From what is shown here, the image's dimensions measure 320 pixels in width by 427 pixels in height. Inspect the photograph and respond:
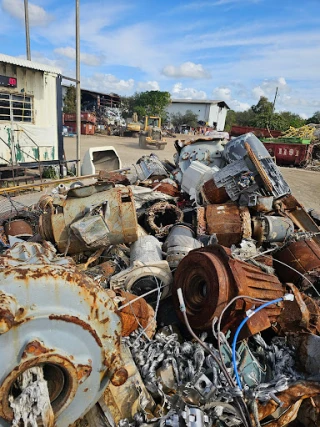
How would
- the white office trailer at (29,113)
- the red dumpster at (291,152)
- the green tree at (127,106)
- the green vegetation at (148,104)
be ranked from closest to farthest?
the white office trailer at (29,113) < the red dumpster at (291,152) < the green vegetation at (148,104) < the green tree at (127,106)

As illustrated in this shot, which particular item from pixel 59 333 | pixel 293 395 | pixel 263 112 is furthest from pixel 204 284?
pixel 263 112

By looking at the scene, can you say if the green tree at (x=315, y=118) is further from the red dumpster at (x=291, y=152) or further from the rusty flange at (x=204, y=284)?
the rusty flange at (x=204, y=284)

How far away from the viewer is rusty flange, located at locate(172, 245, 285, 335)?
201 centimetres

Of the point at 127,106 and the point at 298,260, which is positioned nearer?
the point at 298,260

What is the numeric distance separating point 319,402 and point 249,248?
1.56 metres

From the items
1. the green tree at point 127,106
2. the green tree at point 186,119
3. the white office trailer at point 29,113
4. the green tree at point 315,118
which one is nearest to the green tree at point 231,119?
the green tree at point 186,119

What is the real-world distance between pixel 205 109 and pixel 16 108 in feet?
123

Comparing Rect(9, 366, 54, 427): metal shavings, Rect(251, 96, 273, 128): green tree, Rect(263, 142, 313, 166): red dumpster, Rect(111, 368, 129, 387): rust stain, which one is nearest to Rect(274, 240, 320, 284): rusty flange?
Rect(111, 368, 129, 387): rust stain

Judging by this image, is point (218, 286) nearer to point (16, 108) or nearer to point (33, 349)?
point (33, 349)

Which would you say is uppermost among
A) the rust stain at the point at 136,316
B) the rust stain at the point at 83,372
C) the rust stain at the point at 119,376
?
the rust stain at the point at 83,372

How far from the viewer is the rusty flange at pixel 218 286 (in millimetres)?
2012

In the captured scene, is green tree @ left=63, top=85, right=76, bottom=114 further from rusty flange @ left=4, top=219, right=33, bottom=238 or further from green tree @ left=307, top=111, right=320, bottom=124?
rusty flange @ left=4, top=219, right=33, bottom=238

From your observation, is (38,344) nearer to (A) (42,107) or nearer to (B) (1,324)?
(B) (1,324)

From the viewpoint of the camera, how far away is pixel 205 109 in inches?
1641
